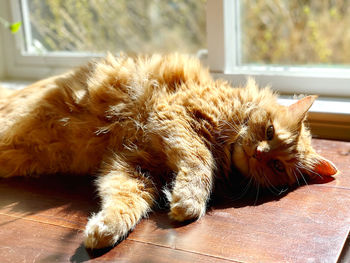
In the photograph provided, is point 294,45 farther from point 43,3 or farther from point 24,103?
point 24,103

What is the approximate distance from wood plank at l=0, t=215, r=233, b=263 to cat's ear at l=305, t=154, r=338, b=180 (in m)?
0.69

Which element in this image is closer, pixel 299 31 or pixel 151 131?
pixel 151 131

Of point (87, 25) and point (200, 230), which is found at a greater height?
point (87, 25)

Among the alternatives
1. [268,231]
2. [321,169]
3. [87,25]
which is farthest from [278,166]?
[87,25]

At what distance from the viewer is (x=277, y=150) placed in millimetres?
1555

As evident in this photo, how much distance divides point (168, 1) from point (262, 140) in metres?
1.95

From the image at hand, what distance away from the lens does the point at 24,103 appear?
1.75 m

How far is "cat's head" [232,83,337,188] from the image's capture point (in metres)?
1.55

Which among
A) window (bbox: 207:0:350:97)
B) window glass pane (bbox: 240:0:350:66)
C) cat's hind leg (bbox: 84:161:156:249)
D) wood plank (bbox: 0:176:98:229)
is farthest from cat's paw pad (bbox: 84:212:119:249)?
window glass pane (bbox: 240:0:350:66)

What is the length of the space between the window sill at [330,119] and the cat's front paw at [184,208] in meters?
0.97

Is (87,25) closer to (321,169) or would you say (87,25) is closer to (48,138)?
(48,138)

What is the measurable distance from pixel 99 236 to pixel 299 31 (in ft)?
7.95

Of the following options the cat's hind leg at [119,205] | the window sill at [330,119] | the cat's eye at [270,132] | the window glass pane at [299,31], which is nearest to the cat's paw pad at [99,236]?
the cat's hind leg at [119,205]

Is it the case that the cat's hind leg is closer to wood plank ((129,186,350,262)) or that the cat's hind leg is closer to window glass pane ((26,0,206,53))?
wood plank ((129,186,350,262))
